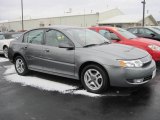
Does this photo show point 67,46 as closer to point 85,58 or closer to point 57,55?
point 57,55

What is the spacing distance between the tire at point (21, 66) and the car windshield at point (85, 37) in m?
1.84

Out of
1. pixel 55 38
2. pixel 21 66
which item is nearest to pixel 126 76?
pixel 55 38

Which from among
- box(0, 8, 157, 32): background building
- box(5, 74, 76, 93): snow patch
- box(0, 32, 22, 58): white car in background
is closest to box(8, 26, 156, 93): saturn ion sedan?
box(5, 74, 76, 93): snow patch

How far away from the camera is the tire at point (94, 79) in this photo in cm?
505

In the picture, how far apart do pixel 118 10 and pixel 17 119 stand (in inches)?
1941

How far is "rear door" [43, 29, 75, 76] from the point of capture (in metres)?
5.59

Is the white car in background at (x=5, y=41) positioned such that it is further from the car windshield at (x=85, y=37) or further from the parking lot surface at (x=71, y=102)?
the car windshield at (x=85, y=37)

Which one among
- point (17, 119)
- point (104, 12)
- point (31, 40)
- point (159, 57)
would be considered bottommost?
point (17, 119)

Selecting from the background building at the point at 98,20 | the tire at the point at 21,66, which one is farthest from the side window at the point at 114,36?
the background building at the point at 98,20

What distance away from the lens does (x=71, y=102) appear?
15.6 ft

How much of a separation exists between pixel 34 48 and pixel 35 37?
36 centimetres

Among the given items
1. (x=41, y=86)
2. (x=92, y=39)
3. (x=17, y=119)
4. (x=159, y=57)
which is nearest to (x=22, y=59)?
(x=41, y=86)

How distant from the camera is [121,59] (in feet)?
16.1

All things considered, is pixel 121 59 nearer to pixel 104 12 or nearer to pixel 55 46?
pixel 55 46
